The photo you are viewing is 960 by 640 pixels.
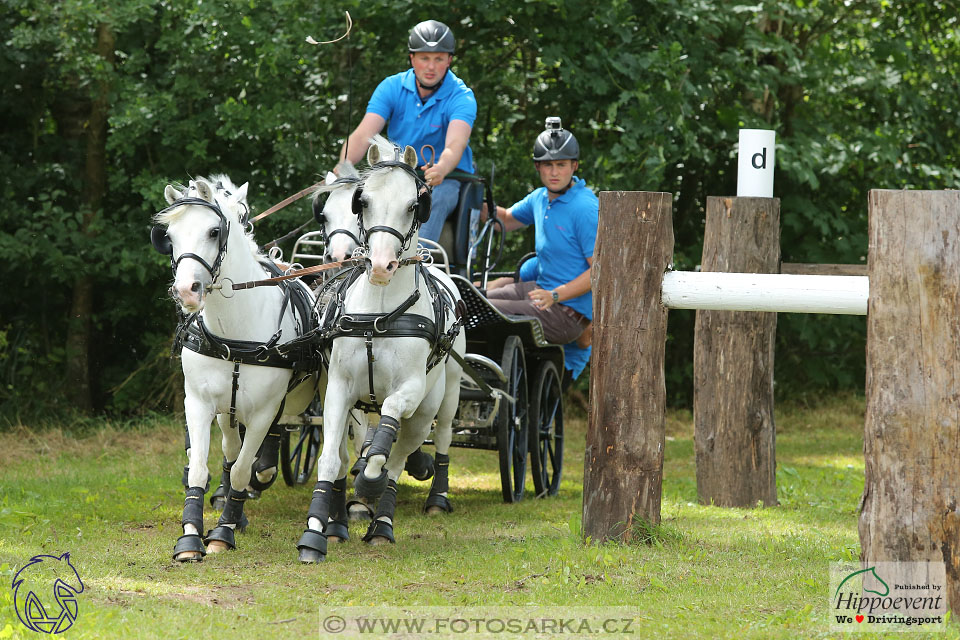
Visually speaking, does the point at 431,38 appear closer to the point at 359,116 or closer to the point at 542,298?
the point at 542,298

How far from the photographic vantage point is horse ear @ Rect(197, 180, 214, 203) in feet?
15.7

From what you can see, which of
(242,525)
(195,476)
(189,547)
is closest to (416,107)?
(242,525)

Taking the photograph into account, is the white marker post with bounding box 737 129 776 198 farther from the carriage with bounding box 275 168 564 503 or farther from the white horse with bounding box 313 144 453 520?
the white horse with bounding box 313 144 453 520

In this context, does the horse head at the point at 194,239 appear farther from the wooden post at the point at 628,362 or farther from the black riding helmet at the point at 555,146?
the black riding helmet at the point at 555,146

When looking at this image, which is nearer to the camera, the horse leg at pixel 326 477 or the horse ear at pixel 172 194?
the horse ear at pixel 172 194

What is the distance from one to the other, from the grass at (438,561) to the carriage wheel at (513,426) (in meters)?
0.17

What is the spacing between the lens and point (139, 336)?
11.4m

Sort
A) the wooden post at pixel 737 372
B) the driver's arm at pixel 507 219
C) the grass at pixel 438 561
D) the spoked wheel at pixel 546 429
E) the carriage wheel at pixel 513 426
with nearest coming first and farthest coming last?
the grass at pixel 438 561 < the wooden post at pixel 737 372 < the carriage wheel at pixel 513 426 < the spoked wheel at pixel 546 429 < the driver's arm at pixel 507 219

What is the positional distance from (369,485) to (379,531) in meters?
0.54

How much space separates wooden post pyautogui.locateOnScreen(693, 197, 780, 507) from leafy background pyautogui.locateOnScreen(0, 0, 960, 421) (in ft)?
9.79

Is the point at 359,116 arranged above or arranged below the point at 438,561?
above

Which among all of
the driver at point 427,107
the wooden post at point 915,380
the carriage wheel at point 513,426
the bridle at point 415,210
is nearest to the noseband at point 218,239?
the bridle at point 415,210

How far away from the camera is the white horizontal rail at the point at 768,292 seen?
14.1 feet

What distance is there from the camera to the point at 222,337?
499cm
